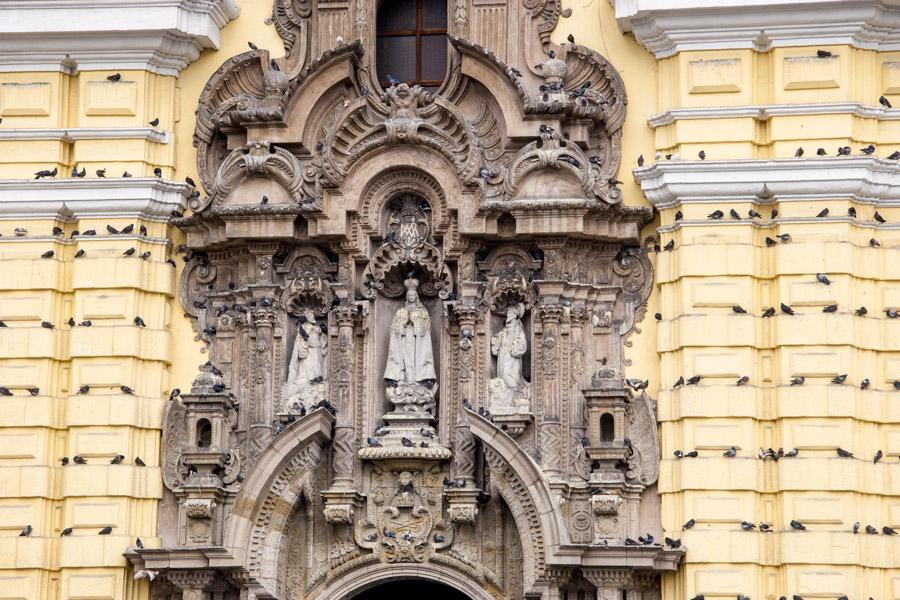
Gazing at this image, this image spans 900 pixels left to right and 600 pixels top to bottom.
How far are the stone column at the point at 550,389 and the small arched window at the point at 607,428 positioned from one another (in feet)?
1.35

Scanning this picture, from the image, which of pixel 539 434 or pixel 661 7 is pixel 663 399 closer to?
pixel 539 434

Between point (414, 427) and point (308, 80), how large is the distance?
11.9 feet

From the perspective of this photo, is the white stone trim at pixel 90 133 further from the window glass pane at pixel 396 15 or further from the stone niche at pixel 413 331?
the window glass pane at pixel 396 15

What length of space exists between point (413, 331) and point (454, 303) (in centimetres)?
50

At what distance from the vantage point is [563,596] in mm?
22156

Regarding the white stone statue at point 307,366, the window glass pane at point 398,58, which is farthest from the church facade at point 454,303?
the window glass pane at point 398,58

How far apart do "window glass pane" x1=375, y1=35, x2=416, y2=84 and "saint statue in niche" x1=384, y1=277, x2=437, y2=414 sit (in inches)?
90.1

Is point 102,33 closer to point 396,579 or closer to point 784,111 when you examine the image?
point 396,579

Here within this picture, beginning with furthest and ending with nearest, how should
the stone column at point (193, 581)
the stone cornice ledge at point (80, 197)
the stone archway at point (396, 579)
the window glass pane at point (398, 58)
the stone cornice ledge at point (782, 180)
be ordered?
the window glass pane at point (398, 58) → the stone cornice ledge at point (80, 197) → the stone archway at point (396, 579) → the stone column at point (193, 581) → the stone cornice ledge at point (782, 180)

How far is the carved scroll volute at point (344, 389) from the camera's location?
74.1ft

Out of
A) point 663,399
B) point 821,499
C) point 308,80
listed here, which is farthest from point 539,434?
point 308,80

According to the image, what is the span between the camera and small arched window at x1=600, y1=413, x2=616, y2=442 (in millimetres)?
22219

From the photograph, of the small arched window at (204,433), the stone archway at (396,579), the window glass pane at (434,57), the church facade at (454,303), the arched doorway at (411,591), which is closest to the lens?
the church facade at (454,303)

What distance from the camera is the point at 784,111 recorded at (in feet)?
73.1
